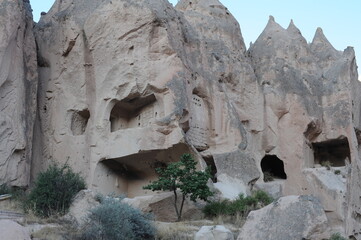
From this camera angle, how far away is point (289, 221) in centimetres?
998

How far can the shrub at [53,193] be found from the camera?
13.2 metres

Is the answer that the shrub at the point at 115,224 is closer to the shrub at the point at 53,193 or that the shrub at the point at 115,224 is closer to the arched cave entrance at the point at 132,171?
the shrub at the point at 53,193

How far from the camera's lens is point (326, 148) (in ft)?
80.7

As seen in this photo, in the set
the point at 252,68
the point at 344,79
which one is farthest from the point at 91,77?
the point at 344,79

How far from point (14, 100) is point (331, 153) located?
14.1m

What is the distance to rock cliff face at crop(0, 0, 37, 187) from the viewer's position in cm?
1667

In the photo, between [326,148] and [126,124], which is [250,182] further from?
[326,148]

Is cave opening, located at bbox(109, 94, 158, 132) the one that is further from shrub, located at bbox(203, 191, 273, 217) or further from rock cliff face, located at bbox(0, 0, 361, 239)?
shrub, located at bbox(203, 191, 273, 217)

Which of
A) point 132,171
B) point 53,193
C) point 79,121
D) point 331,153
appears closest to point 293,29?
point 331,153

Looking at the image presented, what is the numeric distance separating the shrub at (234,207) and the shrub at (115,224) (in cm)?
373

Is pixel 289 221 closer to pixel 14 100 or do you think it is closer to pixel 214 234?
pixel 214 234

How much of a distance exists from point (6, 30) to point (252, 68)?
1049 cm

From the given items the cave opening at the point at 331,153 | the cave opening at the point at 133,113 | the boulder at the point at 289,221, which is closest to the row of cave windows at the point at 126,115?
the cave opening at the point at 133,113

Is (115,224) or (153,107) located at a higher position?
(153,107)
